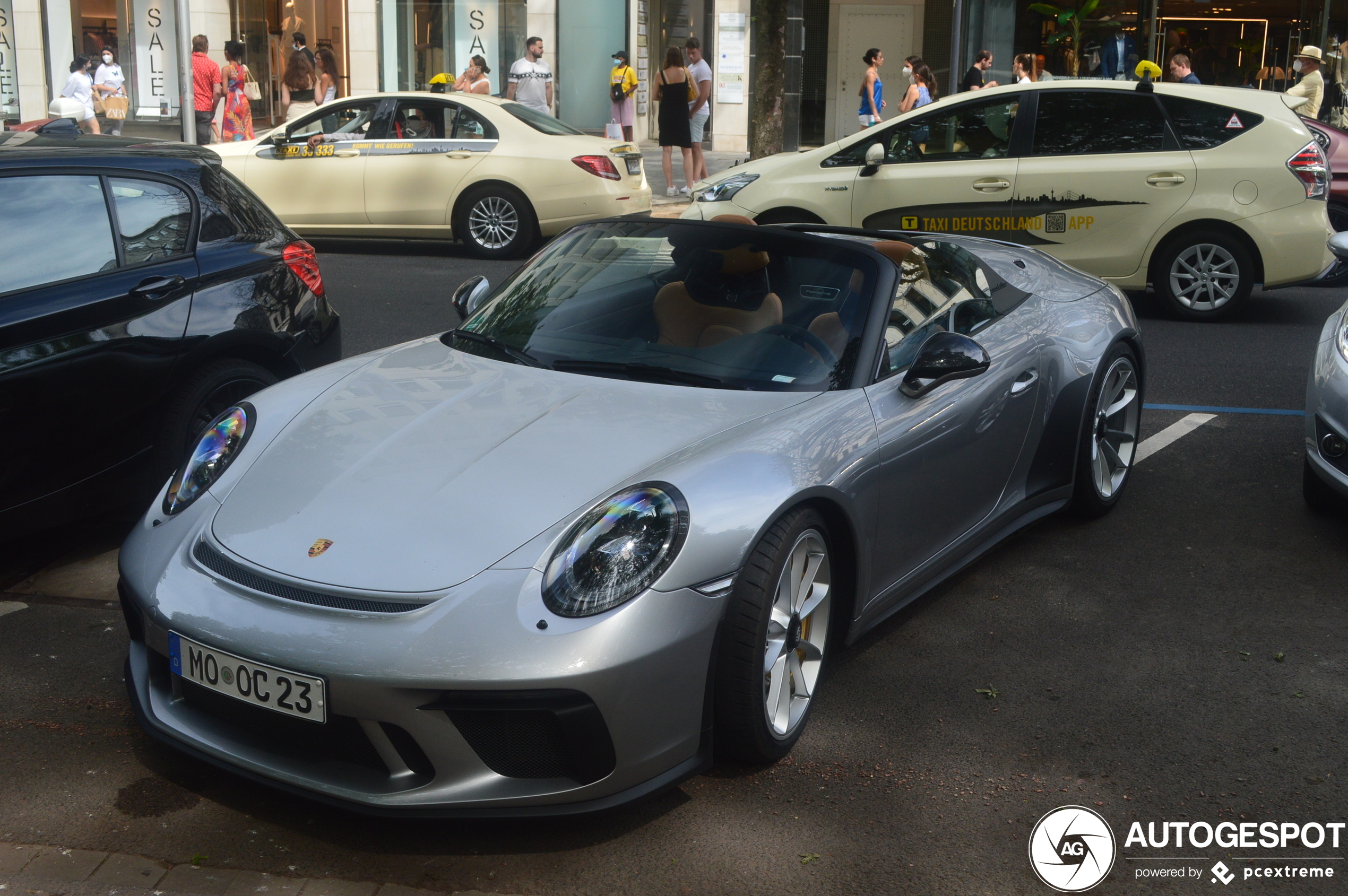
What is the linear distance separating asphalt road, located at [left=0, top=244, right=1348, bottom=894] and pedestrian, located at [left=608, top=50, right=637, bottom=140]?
47.8ft

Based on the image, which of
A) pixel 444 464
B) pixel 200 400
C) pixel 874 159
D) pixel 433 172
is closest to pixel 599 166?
pixel 433 172

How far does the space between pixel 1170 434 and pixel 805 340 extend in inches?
133

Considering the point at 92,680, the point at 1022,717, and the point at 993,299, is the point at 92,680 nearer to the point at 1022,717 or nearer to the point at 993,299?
the point at 1022,717

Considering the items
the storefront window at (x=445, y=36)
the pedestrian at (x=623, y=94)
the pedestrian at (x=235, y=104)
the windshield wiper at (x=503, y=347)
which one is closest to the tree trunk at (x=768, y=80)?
the pedestrian at (x=623, y=94)

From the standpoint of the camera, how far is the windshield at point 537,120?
1290cm

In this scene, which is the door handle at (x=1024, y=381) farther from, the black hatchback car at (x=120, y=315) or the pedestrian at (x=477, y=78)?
the pedestrian at (x=477, y=78)

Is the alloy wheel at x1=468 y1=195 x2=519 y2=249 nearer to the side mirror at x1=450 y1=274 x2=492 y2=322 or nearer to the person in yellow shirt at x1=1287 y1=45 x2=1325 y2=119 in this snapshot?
the side mirror at x1=450 y1=274 x2=492 y2=322

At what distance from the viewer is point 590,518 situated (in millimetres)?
3158

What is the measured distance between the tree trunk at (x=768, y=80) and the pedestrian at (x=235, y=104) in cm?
649

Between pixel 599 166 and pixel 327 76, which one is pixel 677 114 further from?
pixel 327 76

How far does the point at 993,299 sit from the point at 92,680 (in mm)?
3156

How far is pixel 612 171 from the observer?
12805mm

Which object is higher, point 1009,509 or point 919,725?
point 1009,509

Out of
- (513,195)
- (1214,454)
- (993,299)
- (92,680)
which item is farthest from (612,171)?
(92,680)
